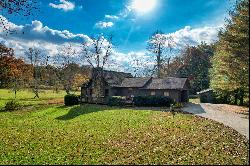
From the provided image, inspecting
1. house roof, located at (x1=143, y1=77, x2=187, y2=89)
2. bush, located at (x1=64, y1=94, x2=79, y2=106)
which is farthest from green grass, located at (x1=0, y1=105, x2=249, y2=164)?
house roof, located at (x1=143, y1=77, x2=187, y2=89)

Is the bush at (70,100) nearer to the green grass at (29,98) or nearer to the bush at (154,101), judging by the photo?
the green grass at (29,98)

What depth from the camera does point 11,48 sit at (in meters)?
57.9

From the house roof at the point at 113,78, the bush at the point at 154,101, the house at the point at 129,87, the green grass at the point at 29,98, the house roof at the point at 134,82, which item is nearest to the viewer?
the bush at the point at 154,101

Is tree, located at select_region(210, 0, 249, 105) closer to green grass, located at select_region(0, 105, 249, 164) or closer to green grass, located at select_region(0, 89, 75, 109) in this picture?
green grass, located at select_region(0, 105, 249, 164)

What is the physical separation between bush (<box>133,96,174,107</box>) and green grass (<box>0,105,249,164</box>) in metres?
13.8

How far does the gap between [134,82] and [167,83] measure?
7739mm

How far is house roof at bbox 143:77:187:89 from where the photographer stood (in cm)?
5342

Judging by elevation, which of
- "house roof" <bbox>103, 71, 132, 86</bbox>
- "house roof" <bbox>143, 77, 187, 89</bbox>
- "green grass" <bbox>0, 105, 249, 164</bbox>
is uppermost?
"house roof" <bbox>103, 71, 132, 86</bbox>

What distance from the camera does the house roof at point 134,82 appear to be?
5805 centimetres

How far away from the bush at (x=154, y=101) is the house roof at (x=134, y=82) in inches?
399

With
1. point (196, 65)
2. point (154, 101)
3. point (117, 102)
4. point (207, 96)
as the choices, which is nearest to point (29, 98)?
point (117, 102)

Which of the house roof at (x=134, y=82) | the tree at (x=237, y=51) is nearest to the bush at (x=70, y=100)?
the house roof at (x=134, y=82)

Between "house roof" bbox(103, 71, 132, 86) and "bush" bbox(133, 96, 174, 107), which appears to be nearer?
"bush" bbox(133, 96, 174, 107)

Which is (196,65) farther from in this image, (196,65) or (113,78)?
(113,78)
